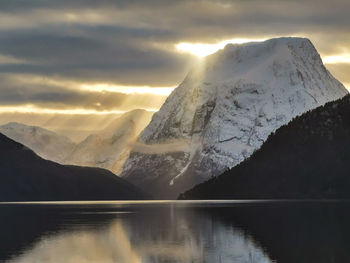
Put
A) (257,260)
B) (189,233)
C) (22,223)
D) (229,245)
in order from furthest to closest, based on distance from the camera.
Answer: (22,223) < (189,233) < (229,245) < (257,260)

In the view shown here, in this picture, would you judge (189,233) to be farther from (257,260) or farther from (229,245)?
(257,260)

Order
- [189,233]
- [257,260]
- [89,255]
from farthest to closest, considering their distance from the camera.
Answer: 1. [189,233]
2. [89,255]
3. [257,260]

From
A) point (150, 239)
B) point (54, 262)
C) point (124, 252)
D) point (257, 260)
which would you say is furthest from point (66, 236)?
point (257, 260)

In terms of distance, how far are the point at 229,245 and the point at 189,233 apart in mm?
25746

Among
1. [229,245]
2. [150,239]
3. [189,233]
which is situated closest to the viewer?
[229,245]

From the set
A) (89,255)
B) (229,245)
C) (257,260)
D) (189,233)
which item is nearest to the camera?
(257,260)

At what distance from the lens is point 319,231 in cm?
14738

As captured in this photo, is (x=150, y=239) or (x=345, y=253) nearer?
(x=345, y=253)

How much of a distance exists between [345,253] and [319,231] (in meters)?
36.6

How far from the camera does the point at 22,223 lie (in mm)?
187250

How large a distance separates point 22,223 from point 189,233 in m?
50.2

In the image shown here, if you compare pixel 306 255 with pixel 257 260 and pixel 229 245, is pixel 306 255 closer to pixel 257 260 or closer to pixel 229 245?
pixel 257 260

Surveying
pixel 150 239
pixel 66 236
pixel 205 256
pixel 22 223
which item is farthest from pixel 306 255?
pixel 22 223

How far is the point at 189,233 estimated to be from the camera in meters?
152
